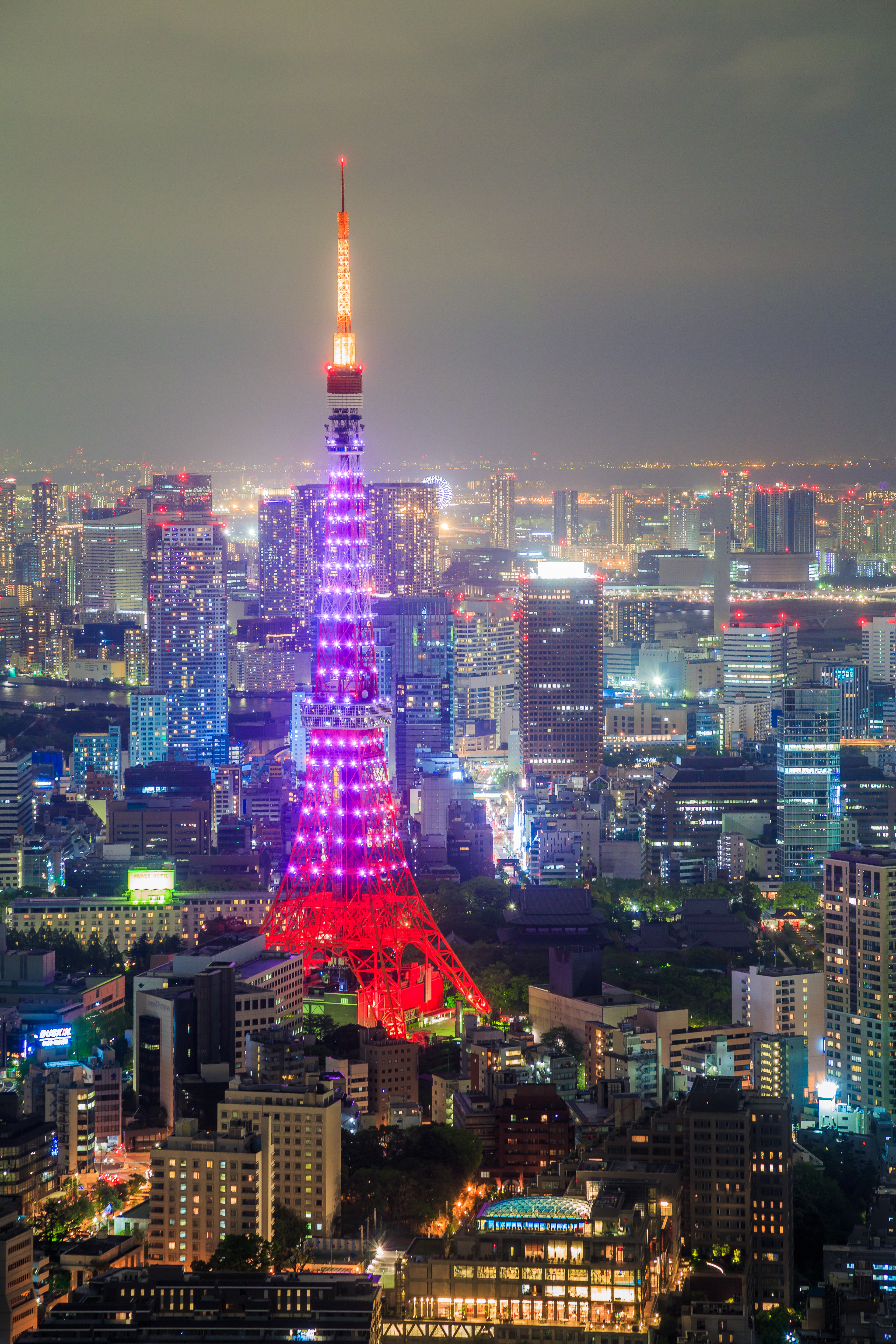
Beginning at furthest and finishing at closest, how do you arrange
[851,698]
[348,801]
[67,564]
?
[67,564] < [851,698] < [348,801]

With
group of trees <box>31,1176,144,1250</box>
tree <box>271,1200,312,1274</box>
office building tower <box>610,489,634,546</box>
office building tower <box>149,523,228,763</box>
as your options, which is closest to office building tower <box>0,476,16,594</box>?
office building tower <box>149,523,228,763</box>

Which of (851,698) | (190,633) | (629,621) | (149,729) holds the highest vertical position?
(629,621)

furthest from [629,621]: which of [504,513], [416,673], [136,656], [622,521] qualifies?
[416,673]

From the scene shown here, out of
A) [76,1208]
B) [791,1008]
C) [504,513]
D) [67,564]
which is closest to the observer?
[76,1208]

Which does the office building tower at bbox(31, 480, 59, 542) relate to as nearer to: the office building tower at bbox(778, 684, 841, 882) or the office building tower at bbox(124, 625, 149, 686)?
the office building tower at bbox(124, 625, 149, 686)

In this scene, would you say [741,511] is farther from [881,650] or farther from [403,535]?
[881,650]

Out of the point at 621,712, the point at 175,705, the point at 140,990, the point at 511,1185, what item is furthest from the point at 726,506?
the point at 511,1185
